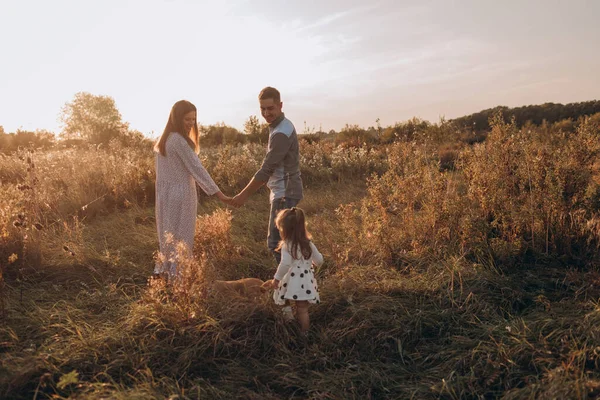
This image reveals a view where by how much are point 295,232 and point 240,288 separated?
2.92 feet

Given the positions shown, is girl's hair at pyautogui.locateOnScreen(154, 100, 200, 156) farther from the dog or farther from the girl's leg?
the girl's leg

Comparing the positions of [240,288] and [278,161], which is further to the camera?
[278,161]

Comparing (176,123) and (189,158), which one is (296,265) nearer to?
(189,158)

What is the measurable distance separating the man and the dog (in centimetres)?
41

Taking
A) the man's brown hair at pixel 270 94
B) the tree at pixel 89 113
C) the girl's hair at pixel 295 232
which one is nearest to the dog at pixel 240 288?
the girl's hair at pixel 295 232

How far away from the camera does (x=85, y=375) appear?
2.64m

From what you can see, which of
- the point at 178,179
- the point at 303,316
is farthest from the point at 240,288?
the point at 178,179

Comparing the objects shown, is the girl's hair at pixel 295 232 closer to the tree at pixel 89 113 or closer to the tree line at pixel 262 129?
the tree line at pixel 262 129

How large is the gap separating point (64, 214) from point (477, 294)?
19.8ft

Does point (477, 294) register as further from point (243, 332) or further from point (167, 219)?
point (167, 219)

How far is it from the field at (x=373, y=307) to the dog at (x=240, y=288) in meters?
0.17

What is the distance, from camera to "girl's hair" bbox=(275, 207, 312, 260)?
3.10m

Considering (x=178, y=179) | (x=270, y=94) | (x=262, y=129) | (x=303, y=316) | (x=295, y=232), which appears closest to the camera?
(x=295, y=232)

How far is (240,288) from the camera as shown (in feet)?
12.1
